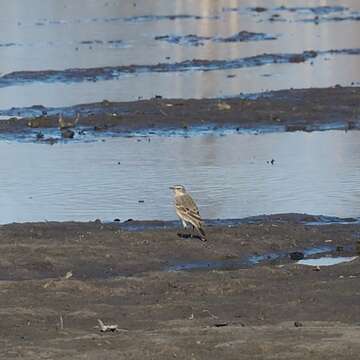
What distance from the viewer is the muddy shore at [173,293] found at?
944 centimetres

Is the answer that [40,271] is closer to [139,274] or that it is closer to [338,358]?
[139,274]

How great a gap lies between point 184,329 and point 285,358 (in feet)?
4.12

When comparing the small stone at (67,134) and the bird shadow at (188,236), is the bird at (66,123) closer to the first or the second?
the small stone at (67,134)

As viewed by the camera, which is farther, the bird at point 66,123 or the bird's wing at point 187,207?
the bird at point 66,123

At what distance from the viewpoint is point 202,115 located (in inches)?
1083

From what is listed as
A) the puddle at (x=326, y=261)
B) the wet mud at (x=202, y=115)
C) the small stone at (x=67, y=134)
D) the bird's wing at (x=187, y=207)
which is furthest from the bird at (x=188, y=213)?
the wet mud at (x=202, y=115)

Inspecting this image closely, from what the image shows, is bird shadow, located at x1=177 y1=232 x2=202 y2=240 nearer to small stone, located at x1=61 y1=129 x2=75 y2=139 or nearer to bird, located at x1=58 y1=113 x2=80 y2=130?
small stone, located at x1=61 y1=129 x2=75 y2=139

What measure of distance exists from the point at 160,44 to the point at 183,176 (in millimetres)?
25765

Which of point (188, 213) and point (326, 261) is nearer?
point (326, 261)

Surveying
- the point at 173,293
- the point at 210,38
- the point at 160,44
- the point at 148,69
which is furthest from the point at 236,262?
the point at 210,38

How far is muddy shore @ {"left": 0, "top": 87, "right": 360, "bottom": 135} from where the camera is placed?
26562 mm

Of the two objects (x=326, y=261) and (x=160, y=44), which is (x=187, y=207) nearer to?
(x=326, y=261)

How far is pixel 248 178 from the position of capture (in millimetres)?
20125

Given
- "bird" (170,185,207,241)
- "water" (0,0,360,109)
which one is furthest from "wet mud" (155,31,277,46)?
"bird" (170,185,207,241)
